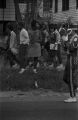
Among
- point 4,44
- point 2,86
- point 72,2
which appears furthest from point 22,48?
point 72,2

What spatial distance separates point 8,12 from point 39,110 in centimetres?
1927

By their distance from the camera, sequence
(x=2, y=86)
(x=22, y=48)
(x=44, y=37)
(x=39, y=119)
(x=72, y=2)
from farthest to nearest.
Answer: (x=72, y=2)
(x=44, y=37)
(x=22, y=48)
(x=2, y=86)
(x=39, y=119)

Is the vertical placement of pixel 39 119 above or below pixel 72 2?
below

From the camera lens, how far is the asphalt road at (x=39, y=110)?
7740mm

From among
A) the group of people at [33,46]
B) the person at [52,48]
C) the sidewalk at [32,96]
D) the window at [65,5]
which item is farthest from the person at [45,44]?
the window at [65,5]

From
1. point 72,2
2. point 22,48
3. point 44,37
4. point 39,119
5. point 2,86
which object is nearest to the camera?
point 39,119

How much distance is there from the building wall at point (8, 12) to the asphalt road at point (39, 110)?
1816 centimetres

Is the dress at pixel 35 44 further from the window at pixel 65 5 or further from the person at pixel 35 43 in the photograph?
the window at pixel 65 5

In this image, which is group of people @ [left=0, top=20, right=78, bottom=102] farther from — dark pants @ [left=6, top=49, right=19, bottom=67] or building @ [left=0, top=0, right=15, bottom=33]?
building @ [left=0, top=0, right=15, bottom=33]

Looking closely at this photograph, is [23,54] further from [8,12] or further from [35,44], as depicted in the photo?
[8,12]

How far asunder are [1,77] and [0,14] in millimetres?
16219

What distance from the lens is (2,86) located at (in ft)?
36.0

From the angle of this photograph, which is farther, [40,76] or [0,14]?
[0,14]

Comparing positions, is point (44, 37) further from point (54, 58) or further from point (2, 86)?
point (2, 86)
